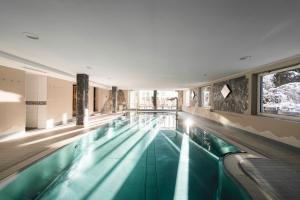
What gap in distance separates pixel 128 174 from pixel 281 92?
4.96 m

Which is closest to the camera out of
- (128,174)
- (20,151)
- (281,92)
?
(128,174)

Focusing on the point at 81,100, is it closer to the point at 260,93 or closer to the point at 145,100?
the point at 260,93

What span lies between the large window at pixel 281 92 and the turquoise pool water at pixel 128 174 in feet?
6.67

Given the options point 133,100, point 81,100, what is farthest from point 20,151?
point 133,100

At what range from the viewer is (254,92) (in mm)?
6094

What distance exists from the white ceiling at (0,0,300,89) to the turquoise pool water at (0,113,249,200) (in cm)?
227

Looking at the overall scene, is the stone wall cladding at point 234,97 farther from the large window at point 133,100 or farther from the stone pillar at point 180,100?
the large window at point 133,100

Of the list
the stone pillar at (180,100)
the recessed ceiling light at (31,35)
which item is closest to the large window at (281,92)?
the recessed ceiling light at (31,35)

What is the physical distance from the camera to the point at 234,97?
24.4 ft

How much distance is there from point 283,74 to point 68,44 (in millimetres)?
5716

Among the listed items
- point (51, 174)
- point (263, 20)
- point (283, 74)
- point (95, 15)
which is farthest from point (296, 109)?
point (51, 174)

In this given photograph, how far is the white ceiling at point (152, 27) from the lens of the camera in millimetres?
1943

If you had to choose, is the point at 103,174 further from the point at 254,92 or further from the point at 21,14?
the point at 254,92

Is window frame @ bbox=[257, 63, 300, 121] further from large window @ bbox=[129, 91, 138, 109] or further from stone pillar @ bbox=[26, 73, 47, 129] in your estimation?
large window @ bbox=[129, 91, 138, 109]
